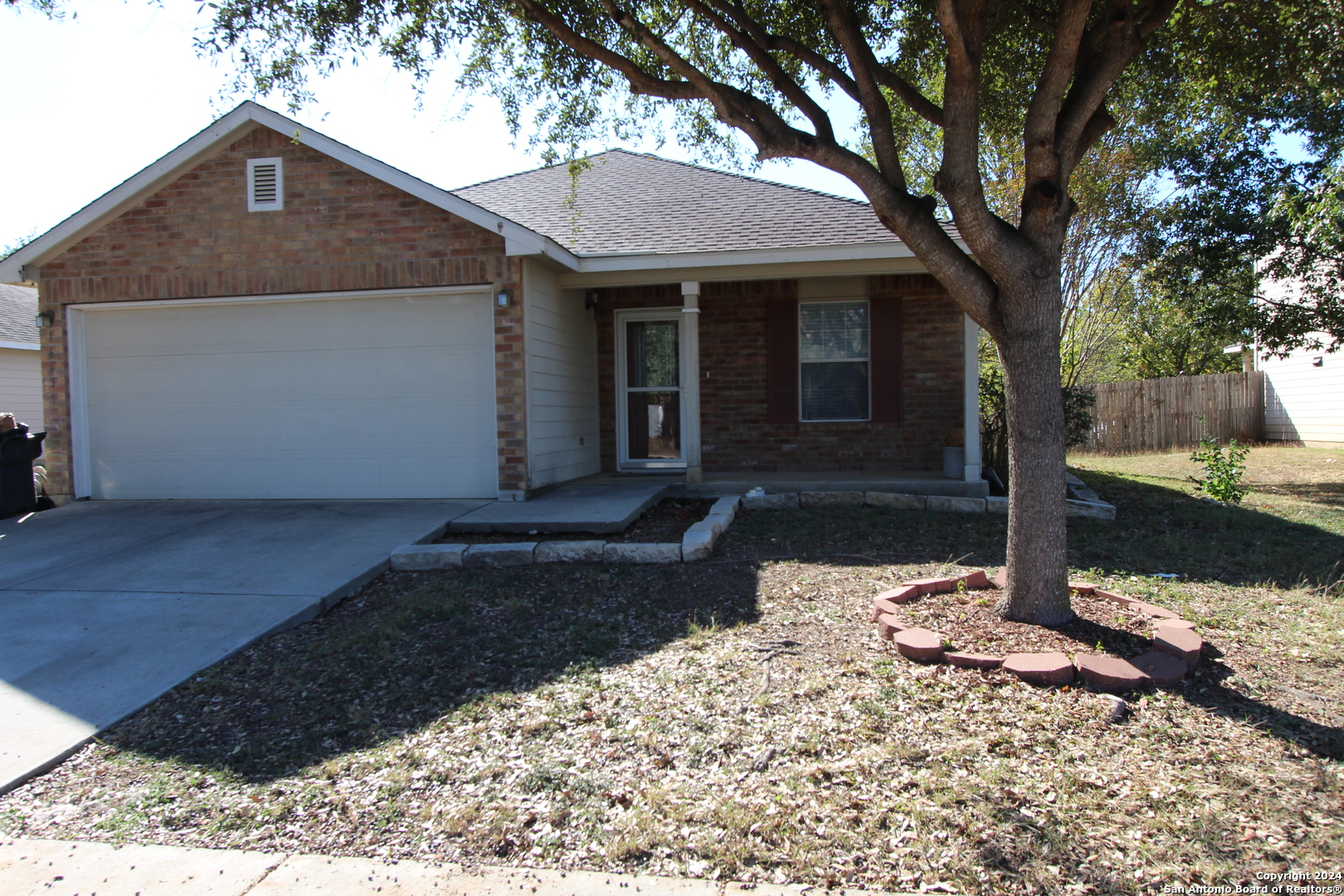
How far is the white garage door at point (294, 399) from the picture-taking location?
348 inches

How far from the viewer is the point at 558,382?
31.3 ft

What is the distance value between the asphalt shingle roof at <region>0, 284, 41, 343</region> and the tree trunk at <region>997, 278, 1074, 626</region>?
15798 millimetres

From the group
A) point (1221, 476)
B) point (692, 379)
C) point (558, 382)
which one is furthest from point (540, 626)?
point (1221, 476)

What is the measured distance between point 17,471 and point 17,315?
973 cm

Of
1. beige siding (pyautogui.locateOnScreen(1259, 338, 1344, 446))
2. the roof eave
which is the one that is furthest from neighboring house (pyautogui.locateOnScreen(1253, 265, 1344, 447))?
the roof eave

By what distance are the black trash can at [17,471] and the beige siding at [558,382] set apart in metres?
5.39

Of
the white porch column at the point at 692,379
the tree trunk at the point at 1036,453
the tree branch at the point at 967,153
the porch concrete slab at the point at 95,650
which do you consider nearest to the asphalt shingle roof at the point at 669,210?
the white porch column at the point at 692,379

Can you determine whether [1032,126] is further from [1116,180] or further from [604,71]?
[1116,180]

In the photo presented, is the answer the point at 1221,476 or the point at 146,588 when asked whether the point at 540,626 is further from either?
the point at 1221,476

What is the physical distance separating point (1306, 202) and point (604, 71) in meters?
8.78

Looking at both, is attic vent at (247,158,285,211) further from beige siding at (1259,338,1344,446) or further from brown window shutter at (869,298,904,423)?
beige siding at (1259,338,1344,446)

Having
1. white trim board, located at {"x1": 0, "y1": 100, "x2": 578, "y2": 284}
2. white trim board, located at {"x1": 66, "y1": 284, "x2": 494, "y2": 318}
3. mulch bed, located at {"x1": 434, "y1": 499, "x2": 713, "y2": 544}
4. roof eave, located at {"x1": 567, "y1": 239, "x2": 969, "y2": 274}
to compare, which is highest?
white trim board, located at {"x1": 0, "y1": 100, "x2": 578, "y2": 284}

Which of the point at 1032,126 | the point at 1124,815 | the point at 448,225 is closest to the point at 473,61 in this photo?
the point at 448,225

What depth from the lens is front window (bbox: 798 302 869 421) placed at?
10.5 meters
